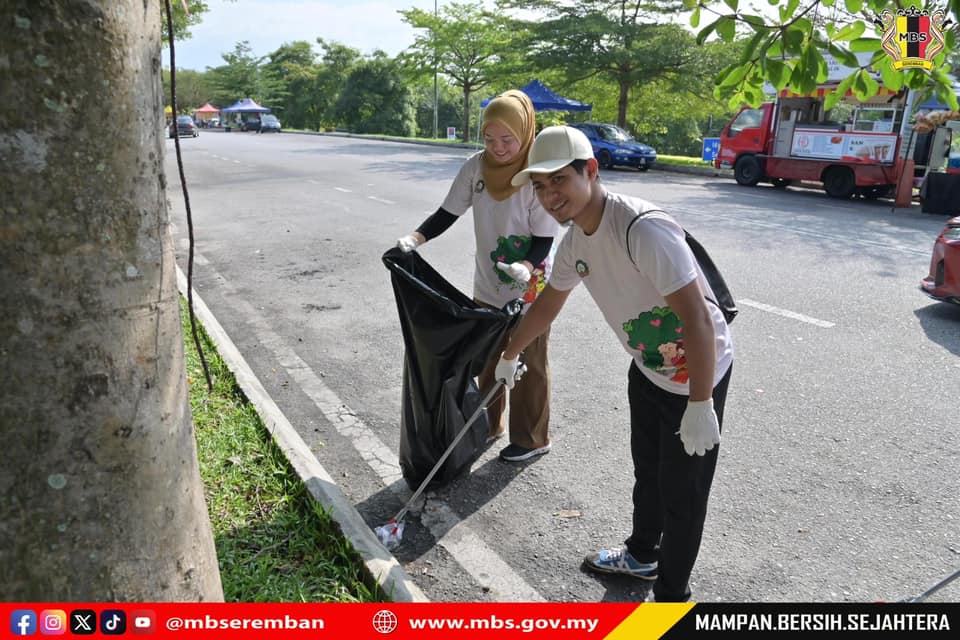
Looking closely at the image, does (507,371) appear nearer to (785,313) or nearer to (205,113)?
(785,313)

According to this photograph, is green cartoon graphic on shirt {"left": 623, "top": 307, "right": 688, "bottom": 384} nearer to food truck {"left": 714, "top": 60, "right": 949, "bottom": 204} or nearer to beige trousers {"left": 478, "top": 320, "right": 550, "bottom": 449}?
beige trousers {"left": 478, "top": 320, "right": 550, "bottom": 449}

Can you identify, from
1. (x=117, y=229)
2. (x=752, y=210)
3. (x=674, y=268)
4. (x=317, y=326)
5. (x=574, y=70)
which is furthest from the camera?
(x=574, y=70)

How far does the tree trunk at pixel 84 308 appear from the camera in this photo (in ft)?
4.16

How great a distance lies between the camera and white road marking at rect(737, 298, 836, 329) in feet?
18.7

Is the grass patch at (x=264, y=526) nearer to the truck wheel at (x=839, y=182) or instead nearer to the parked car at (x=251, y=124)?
the truck wheel at (x=839, y=182)

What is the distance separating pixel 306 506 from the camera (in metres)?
2.94

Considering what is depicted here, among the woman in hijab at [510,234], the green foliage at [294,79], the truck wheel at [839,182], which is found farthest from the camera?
the green foliage at [294,79]

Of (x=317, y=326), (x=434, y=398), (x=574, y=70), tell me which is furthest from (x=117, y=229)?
(x=574, y=70)

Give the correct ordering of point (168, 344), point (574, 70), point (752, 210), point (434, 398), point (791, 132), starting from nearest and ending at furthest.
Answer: point (168, 344)
point (434, 398)
point (752, 210)
point (791, 132)
point (574, 70)

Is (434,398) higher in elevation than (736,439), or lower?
higher

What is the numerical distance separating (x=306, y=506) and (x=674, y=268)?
6.23 ft

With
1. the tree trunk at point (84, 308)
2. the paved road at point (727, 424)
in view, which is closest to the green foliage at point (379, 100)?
the paved road at point (727, 424)

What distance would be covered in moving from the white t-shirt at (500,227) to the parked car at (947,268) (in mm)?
4218

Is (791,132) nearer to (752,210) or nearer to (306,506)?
(752,210)
